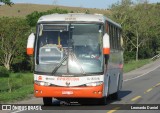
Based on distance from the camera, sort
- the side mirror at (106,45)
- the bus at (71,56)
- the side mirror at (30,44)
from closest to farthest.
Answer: the side mirror at (30,44) < the side mirror at (106,45) < the bus at (71,56)

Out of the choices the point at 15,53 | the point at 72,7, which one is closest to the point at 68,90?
the point at 15,53

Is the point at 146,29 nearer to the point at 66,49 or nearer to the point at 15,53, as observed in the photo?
the point at 15,53

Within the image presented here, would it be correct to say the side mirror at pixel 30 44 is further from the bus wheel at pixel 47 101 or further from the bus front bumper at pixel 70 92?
the bus wheel at pixel 47 101

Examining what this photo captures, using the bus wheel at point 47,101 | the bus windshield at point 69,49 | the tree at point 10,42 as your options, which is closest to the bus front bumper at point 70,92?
the bus windshield at point 69,49

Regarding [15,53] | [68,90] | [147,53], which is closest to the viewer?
[68,90]

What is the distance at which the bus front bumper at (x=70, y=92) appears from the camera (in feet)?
53.3

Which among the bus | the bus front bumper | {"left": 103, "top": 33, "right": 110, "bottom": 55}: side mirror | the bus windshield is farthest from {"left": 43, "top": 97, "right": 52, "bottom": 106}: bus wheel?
{"left": 103, "top": 33, "right": 110, "bottom": 55}: side mirror

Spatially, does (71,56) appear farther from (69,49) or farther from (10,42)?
(10,42)

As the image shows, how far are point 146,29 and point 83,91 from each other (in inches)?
2942

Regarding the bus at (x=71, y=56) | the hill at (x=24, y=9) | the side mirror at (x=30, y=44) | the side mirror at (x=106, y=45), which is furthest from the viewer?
the hill at (x=24, y=9)

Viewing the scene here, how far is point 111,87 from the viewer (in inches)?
745

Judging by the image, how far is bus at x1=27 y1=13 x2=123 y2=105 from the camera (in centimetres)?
1628

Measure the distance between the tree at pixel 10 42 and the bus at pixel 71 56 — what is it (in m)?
56.5

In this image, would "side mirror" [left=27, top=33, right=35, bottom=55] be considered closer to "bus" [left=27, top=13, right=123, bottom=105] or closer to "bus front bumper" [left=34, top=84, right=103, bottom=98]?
"bus" [left=27, top=13, right=123, bottom=105]
